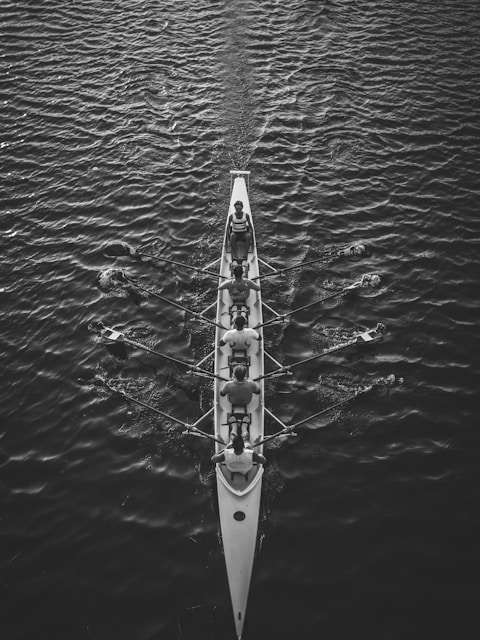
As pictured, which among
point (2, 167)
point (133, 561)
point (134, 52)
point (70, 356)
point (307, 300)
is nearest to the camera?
point (133, 561)

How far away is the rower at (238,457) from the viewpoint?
37.8ft

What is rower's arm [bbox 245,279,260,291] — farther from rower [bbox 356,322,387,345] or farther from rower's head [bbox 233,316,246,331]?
rower [bbox 356,322,387,345]

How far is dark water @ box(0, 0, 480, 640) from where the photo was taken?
10828mm

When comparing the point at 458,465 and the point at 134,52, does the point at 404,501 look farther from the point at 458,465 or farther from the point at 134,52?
the point at 134,52

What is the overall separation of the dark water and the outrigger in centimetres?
52

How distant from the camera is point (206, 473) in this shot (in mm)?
12875

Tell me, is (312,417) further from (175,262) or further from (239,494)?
(175,262)

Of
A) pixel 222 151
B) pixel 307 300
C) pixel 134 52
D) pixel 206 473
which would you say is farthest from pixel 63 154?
pixel 206 473

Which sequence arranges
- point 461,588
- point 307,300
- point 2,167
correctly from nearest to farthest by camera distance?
point 461,588
point 307,300
point 2,167

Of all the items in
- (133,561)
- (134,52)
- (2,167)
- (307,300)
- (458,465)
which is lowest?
(133,561)

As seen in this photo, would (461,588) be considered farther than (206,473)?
No

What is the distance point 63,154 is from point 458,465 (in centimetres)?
2229

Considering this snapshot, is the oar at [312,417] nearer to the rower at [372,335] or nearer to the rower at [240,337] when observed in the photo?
the rower at [372,335]

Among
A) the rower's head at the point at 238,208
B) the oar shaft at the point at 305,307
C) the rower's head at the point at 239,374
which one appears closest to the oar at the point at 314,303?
the oar shaft at the point at 305,307
